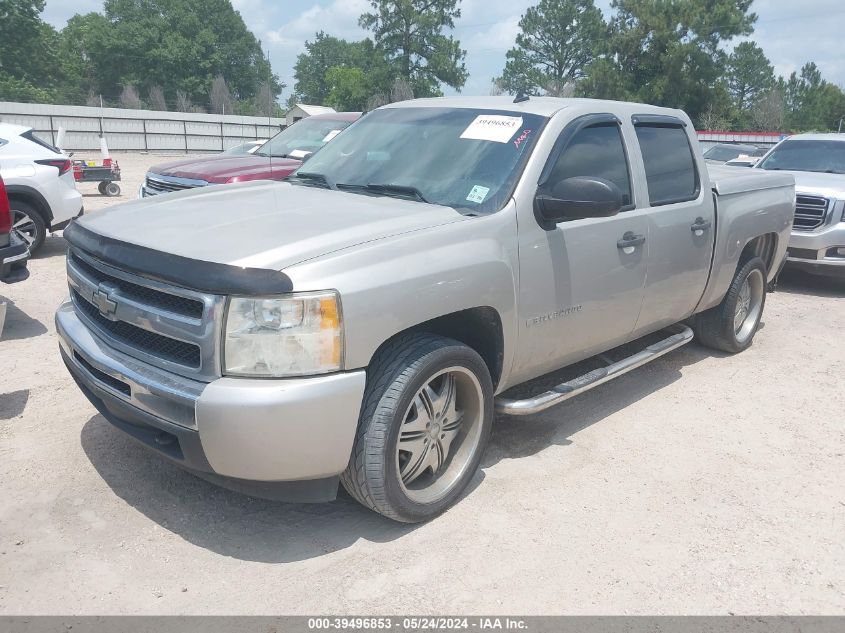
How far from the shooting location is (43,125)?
29.6 meters

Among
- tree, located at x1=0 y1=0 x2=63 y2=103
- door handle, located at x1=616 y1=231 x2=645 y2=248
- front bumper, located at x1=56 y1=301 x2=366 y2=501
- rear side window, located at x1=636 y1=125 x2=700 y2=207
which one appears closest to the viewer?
front bumper, located at x1=56 y1=301 x2=366 y2=501

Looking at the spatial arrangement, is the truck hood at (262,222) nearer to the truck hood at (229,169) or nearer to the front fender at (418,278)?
the front fender at (418,278)

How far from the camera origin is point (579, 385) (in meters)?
4.15

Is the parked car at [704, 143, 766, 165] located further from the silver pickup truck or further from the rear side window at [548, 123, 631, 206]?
the rear side window at [548, 123, 631, 206]

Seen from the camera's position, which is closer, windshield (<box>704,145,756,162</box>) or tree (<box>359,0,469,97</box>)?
windshield (<box>704,145,756,162</box>)

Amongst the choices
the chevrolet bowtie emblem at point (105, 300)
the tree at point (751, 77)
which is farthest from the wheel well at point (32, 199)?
the tree at point (751, 77)

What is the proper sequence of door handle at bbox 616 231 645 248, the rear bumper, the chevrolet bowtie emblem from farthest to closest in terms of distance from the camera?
the rear bumper < door handle at bbox 616 231 645 248 < the chevrolet bowtie emblem

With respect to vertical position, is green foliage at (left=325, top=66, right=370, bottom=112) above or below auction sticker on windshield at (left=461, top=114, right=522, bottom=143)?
above

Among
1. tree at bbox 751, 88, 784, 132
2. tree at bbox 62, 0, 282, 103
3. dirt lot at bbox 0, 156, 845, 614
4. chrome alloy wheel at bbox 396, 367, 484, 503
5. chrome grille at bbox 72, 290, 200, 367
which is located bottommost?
dirt lot at bbox 0, 156, 845, 614

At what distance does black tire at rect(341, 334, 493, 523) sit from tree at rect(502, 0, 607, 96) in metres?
79.7

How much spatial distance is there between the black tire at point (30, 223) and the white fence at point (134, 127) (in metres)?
21.1

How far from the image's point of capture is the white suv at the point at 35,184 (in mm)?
8422

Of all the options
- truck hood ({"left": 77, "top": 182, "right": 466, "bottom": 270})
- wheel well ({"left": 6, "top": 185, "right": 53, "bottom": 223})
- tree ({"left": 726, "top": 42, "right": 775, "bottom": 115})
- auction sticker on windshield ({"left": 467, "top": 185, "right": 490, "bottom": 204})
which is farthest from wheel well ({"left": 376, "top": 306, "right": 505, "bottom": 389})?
tree ({"left": 726, "top": 42, "right": 775, "bottom": 115})

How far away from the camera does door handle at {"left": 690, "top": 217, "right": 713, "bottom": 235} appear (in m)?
4.94
